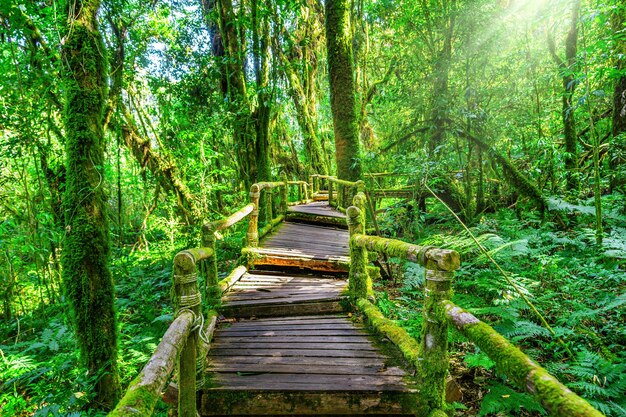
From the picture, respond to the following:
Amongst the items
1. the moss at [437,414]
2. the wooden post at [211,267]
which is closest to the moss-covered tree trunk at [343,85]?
the wooden post at [211,267]

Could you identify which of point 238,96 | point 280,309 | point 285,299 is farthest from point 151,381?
point 238,96

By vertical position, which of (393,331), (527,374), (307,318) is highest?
(527,374)

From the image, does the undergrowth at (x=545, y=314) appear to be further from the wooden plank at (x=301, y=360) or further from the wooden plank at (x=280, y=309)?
the wooden plank at (x=280, y=309)

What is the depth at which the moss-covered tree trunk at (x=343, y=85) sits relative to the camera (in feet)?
27.3

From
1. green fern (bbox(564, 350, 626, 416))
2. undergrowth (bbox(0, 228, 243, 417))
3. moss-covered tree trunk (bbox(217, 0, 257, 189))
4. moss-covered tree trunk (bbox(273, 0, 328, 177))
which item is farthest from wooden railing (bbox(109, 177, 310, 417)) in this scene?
moss-covered tree trunk (bbox(273, 0, 328, 177))

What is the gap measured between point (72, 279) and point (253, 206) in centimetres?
342

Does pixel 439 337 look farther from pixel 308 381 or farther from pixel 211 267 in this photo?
pixel 211 267

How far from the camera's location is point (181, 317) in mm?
2182

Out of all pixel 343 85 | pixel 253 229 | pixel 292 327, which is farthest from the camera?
pixel 343 85

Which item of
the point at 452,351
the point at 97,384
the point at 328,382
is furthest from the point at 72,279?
the point at 452,351

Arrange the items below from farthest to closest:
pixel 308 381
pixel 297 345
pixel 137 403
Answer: pixel 297 345 → pixel 308 381 → pixel 137 403

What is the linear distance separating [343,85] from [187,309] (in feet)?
23.7

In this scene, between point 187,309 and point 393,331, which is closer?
point 187,309

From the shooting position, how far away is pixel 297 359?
3.22m
